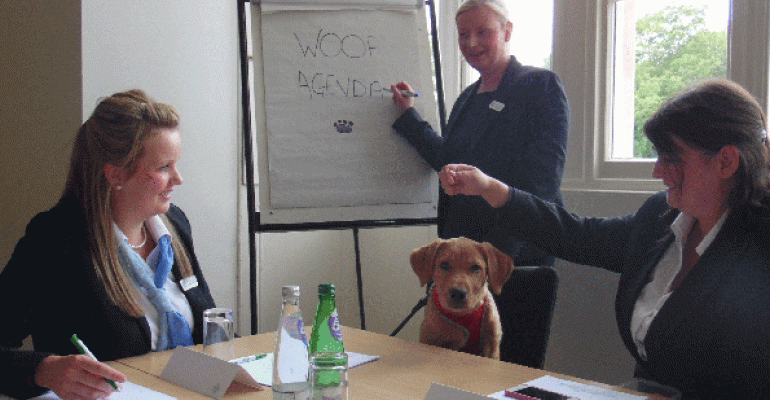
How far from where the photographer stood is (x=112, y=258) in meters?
1.47

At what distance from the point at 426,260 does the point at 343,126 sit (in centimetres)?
78

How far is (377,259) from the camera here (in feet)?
10.7

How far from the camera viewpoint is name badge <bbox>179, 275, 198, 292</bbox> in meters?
1.61

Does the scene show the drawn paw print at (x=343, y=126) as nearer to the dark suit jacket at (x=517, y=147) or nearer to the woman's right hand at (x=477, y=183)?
the dark suit jacket at (x=517, y=147)

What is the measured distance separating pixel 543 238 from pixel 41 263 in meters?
1.16

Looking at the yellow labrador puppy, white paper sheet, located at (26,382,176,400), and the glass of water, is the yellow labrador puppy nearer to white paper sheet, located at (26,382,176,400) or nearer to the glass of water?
the glass of water

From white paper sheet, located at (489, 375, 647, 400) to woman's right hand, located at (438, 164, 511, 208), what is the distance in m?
0.56

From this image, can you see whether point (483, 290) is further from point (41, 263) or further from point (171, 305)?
point (41, 263)

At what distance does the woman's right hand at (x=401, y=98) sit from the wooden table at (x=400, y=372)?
101cm

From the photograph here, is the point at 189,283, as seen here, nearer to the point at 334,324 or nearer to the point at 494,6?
the point at 334,324

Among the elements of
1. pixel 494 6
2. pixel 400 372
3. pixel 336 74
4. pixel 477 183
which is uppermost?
pixel 494 6

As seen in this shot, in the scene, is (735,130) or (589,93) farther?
(589,93)

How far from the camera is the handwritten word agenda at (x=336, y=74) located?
88.2 inches

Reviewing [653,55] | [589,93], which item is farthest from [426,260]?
[653,55]
